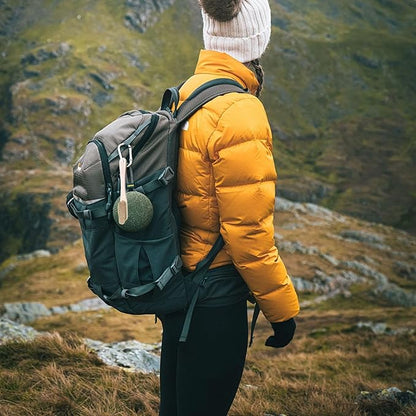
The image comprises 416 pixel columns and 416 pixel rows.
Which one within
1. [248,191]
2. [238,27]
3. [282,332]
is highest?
[238,27]

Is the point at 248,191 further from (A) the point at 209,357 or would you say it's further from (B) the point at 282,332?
(A) the point at 209,357

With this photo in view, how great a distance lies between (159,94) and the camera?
466 feet

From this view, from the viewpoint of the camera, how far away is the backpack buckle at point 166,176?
3137mm

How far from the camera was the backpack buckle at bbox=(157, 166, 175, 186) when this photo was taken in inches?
123

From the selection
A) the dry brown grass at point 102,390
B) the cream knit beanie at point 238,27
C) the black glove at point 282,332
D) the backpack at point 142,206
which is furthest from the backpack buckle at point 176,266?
the dry brown grass at point 102,390

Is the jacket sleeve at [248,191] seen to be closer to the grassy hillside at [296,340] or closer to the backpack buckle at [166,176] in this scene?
the backpack buckle at [166,176]

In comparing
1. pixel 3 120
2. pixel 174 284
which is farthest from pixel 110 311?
pixel 3 120

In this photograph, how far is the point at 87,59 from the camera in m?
139

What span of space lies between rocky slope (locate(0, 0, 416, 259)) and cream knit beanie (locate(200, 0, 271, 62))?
2919 inches

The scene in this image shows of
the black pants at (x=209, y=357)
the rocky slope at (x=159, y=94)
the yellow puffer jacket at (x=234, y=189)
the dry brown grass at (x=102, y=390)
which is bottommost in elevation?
the rocky slope at (x=159, y=94)

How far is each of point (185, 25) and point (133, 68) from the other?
32540 mm

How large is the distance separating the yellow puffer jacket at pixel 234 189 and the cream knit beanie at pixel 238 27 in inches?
4.3

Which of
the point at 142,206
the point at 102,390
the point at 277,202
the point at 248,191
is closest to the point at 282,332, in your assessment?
the point at 248,191

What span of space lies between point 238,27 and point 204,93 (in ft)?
2.06
